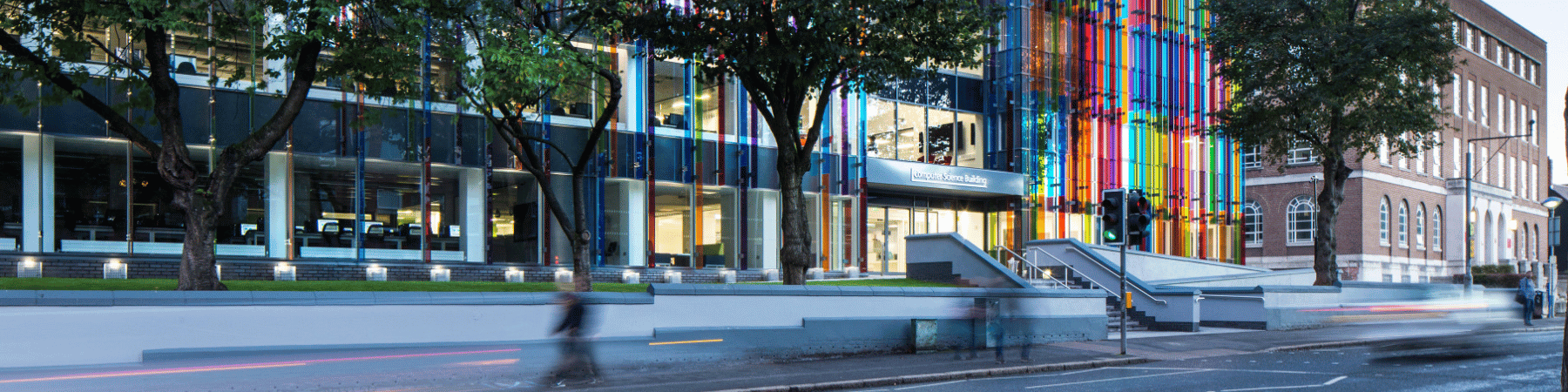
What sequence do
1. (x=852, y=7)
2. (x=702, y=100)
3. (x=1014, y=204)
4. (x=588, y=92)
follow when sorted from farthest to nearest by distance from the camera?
(x=1014, y=204) → (x=702, y=100) → (x=588, y=92) → (x=852, y=7)

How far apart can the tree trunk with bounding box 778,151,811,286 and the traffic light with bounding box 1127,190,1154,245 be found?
518 centimetres

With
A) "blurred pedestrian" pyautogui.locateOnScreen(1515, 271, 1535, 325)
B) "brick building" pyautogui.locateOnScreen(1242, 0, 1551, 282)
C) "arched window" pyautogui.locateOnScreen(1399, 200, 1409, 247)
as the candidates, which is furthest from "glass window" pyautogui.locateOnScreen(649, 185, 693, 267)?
"arched window" pyautogui.locateOnScreen(1399, 200, 1409, 247)

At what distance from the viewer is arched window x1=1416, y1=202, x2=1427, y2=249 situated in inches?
2458

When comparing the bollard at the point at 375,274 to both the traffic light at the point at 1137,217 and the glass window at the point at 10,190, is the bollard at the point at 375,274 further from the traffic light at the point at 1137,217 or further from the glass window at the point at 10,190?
the traffic light at the point at 1137,217

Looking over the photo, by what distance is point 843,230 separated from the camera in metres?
35.0

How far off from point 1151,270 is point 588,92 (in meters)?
15.6

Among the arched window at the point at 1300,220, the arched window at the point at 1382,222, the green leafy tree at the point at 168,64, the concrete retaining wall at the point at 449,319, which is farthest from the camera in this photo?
the arched window at the point at 1300,220

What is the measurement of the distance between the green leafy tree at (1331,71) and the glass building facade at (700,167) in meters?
6.61

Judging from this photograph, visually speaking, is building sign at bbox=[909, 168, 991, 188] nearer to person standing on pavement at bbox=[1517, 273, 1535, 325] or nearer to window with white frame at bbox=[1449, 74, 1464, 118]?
person standing on pavement at bbox=[1517, 273, 1535, 325]

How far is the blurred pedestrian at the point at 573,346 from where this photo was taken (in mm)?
13750

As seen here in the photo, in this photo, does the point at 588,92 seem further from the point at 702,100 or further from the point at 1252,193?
the point at 1252,193

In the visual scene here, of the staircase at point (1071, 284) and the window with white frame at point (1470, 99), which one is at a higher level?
the window with white frame at point (1470, 99)

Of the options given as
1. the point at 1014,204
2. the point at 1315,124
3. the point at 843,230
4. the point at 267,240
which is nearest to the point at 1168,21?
the point at 1014,204

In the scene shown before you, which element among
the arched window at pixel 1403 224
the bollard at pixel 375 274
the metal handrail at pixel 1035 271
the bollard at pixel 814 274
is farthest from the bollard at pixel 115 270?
the arched window at pixel 1403 224
